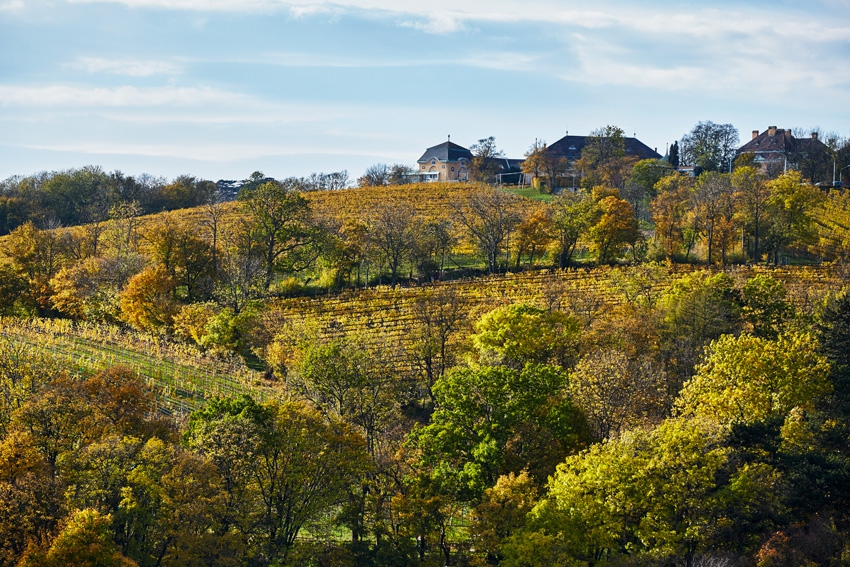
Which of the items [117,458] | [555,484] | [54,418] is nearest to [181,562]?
[117,458]

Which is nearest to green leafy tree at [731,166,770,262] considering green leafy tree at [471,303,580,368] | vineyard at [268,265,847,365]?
vineyard at [268,265,847,365]

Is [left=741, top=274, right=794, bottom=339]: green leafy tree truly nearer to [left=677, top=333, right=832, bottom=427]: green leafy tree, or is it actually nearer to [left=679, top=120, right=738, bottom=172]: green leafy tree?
[left=677, top=333, right=832, bottom=427]: green leafy tree

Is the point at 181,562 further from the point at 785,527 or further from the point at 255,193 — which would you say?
the point at 255,193

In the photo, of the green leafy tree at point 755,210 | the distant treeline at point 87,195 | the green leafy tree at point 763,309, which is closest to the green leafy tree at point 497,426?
the green leafy tree at point 763,309

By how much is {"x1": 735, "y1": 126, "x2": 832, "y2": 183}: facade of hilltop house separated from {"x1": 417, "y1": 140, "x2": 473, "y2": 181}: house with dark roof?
3750cm

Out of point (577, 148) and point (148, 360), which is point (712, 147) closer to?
point (577, 148)

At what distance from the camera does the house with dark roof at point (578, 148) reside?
13475 cm

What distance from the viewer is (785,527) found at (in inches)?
1259

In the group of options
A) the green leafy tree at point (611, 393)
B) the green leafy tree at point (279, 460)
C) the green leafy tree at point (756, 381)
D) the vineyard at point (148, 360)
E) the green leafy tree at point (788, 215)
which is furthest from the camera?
the green leafy tree at point (788, 215)

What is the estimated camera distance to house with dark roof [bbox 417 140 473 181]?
131 m

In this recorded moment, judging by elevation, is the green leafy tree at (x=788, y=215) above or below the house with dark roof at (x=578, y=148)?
below

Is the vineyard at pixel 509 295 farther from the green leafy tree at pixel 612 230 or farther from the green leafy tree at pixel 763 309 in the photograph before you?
the green leafy tree at pixel 763 309

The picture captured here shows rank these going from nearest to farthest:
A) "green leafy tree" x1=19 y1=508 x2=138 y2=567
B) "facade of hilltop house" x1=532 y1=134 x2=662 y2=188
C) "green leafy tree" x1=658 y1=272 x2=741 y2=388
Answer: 1. "green leafy tree" x1=19 y1=508 x2=138 y2=567
2. "green leafy tree" x1=658 y1=272 x2=741 y2=388
3. "facade of hilltop house" x1=532 y1=134 x2=662 y2=188

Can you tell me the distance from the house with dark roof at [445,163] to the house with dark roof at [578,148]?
42.5 feet
